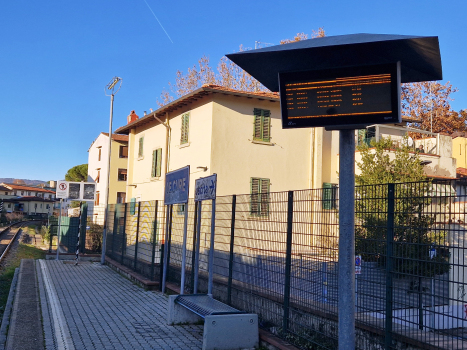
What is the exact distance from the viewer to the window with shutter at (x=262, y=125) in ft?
74.1

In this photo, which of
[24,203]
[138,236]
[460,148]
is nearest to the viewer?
[138,236]

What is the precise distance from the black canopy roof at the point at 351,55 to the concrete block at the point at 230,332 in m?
3.51

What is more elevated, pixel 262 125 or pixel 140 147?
pixel 262 125

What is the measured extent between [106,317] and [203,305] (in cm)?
220

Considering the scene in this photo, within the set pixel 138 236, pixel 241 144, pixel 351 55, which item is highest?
pixel 241 144

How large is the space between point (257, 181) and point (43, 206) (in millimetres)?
109614

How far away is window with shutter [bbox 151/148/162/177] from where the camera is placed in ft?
86.3

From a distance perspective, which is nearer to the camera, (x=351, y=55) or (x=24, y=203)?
(x=351, y=55)

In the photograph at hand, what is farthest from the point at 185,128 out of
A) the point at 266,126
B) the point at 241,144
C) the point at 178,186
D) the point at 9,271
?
the point at 178,186

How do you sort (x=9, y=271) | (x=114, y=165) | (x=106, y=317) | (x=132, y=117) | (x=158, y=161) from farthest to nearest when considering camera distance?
(x=114, y=165) < (x=132, y=117) < (x=158, y=161) < (x=9, y=271) < (x=106, y=317)

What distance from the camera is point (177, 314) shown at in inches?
328

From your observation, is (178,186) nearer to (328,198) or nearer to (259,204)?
(259,204)

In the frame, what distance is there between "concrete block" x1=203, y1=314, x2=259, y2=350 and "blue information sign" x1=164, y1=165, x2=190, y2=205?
303cm

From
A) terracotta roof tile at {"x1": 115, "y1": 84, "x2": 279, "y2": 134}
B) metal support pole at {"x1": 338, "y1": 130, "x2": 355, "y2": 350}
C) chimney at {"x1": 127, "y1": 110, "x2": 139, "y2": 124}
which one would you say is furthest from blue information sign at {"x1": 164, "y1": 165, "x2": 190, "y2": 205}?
chimney at {"x1": 127, "y1": 110, "x2": 139, "y2": 124}
